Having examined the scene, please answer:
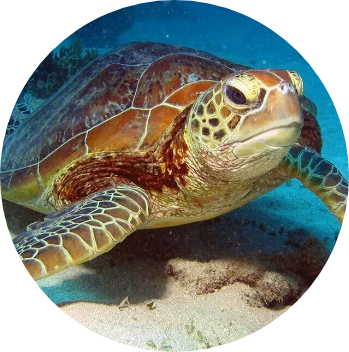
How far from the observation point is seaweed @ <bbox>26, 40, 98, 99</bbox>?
9.00 metres

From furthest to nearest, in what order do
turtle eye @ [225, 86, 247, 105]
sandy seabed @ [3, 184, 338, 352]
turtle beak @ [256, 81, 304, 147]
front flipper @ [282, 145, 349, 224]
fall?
front flipper @ [282, 145, 349, 224] < sandy seabed @ [3, 184, 338, 352] < turtle eye @ [225, 86, 247, 105] < turtle beak @ [256, 81, 304, 147]

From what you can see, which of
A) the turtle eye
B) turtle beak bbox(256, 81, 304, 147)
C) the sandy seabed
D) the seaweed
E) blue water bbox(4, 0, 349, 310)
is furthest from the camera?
the seaweed

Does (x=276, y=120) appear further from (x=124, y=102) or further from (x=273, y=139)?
(x=124, y=102)

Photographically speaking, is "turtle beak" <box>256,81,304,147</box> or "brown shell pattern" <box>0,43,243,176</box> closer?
"turtle beak" <box>256,81,304,147</box>

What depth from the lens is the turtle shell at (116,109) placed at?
119 inches

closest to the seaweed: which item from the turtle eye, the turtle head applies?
the turtle head

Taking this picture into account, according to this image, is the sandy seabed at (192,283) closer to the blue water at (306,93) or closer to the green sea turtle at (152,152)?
the blue water at (306,93)

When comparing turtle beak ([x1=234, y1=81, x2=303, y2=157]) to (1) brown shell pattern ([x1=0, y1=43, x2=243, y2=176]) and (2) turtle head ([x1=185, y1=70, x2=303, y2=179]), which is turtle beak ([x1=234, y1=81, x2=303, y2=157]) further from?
(1) brown shell pattern ([x1=0, y1=43, x2=243, y2=176])

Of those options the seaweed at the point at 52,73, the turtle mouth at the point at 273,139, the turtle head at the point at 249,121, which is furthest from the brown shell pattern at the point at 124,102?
the seaweed at the point at 52,73

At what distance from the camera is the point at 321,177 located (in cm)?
304

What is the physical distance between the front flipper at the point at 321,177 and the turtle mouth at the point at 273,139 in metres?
1.20

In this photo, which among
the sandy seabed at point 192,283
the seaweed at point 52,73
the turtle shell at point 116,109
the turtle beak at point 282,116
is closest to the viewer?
the turtle beak at point 282,116

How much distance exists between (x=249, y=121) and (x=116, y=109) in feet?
5.42

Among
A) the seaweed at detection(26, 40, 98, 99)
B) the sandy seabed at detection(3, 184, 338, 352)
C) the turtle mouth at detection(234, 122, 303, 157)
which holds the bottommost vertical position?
the sandy seabed at detection(3, 184, 338, 352)
